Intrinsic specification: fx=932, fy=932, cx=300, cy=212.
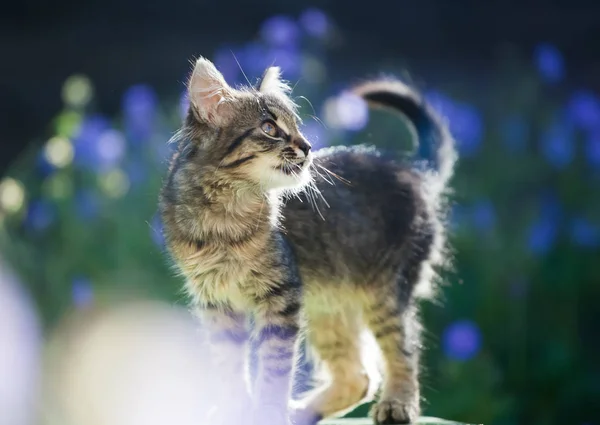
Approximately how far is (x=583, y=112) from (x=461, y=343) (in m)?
1.81

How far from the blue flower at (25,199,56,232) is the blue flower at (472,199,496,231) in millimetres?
2232

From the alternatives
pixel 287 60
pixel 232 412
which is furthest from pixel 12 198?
pixel 232 412

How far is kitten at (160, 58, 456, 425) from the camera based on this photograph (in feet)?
8.97

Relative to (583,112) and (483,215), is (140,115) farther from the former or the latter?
(583,112)

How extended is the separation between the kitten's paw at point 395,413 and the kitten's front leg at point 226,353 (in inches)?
20.7

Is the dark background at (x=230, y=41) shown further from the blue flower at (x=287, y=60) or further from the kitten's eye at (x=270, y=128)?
the kitten's eye at (x=270, y=128)

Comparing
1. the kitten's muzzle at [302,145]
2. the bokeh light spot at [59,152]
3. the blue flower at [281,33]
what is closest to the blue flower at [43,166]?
the bokeh light spot at [59,152]

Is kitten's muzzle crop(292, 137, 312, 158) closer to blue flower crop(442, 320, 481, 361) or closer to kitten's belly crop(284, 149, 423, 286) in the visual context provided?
kitten's belly crop(284, 149, 423, 286)

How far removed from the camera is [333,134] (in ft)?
16.4

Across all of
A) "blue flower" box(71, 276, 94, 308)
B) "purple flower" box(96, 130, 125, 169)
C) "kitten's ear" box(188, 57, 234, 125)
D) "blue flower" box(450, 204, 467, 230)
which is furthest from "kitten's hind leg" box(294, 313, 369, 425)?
"purple flower" box(96, 130, 125, 169)

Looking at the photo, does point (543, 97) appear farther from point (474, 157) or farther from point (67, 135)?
point (67, 135)

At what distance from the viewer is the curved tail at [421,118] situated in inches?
138

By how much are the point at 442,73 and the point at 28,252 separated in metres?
3.06

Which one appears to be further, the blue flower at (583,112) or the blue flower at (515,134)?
the blue flower at (583,112)
